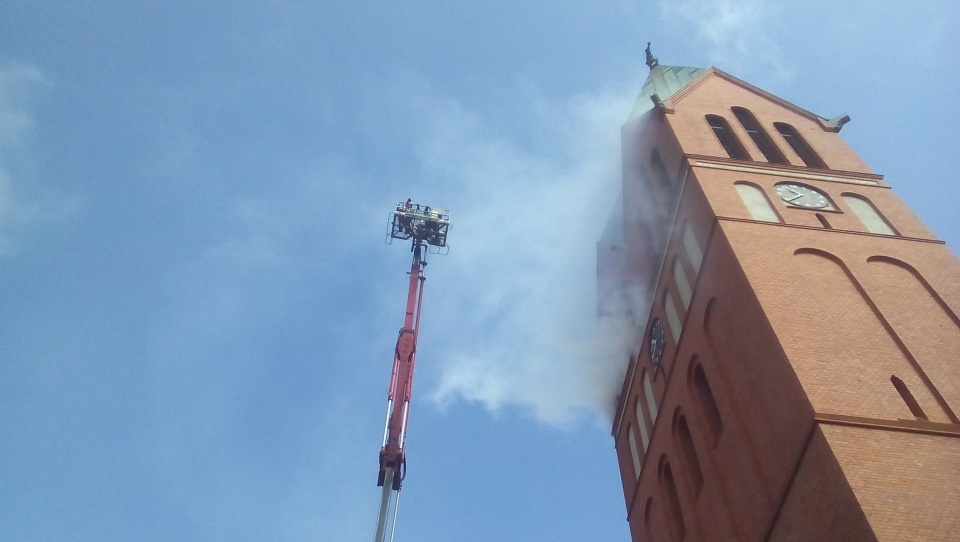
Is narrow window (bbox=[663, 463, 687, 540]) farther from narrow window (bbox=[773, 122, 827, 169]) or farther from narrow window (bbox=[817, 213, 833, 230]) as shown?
narrow window (bbox=[773, 122, 827, 169])

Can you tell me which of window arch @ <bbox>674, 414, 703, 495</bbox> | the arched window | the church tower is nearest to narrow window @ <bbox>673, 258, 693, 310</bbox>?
the church tower

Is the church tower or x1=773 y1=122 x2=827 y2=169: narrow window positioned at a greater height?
x1=773 y1=122 x2=827 y2=169: narrow window

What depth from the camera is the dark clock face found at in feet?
71.7

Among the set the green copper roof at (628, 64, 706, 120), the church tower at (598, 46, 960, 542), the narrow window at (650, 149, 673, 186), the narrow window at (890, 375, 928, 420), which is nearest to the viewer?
the church tower at (598, 46, 960, 542)

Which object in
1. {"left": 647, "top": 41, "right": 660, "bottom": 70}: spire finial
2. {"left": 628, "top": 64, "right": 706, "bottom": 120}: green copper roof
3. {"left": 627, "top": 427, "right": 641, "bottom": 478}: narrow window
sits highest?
{"left": 647, "top": 41, "right": 660, "bottom": 70}: spire finial

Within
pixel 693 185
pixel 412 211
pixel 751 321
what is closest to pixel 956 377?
pixel 751 321

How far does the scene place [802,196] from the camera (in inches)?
789

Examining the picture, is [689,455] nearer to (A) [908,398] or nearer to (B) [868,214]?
(A) [908,398]

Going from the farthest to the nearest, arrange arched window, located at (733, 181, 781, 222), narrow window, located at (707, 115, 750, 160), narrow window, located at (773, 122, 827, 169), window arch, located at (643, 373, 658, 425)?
narrow window, located at (707, 115, 750, 160) → narrow window, located at (773, 122, 827, 169) → window arch, located at (643, 373, 658, 425) → arched window, located at (733, 181, 781, 222)

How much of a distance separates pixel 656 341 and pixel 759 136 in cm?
775

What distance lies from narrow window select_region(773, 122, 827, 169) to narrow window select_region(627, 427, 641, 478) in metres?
9.97

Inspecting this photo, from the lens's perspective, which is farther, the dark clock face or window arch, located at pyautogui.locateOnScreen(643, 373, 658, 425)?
window arch, located at pyautogui.locateOnScreen(643, 373, 658, 425)

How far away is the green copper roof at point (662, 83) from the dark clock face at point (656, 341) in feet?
28.1

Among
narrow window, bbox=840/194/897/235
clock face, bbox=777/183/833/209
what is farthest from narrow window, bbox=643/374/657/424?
narrow window, bbox=840/194/897/235
